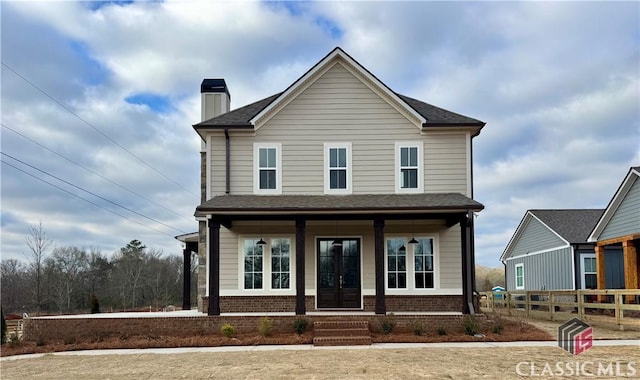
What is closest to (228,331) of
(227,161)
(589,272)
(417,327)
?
(417,327)

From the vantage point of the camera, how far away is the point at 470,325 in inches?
581

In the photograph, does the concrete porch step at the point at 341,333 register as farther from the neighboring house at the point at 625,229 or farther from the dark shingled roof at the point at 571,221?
the dark shingled roof at the point at 571,221

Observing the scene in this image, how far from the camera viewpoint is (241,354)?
12.6 meters

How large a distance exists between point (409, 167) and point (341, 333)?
563cm

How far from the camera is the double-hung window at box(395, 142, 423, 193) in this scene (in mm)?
17484

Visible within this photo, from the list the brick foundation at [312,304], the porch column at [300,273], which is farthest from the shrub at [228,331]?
the brick foundation at [312,304]

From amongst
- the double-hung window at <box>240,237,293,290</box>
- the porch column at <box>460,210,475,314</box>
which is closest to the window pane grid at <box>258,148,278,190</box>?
the double-hung window at <box>240,237,293,290</box>

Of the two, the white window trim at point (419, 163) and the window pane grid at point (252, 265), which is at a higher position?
the white window trim at point (419, 163)

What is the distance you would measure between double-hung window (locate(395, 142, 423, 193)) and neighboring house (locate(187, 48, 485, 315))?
0.03 m

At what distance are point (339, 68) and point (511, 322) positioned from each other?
28.8ft

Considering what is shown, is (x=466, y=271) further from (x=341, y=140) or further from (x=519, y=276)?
(x=519, y=276)

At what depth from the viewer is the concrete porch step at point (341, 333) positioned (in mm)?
13773

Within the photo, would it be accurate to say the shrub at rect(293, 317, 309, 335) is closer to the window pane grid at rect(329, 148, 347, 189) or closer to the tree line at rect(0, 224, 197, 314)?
the window pane grid at rect(329, 148, 347, 189)

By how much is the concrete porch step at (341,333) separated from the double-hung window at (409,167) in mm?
4554
